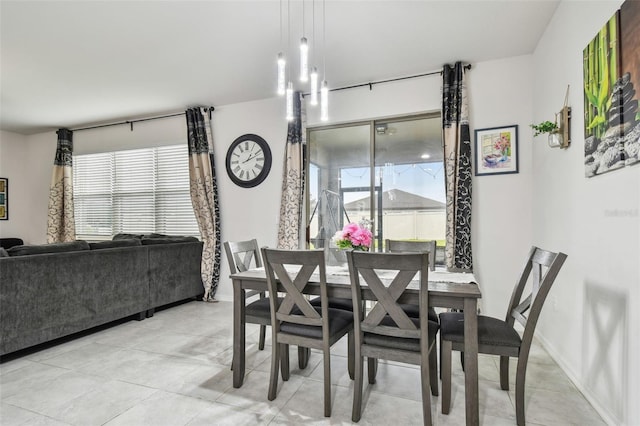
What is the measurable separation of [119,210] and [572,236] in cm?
607

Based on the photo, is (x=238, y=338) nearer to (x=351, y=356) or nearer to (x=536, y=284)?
(x=351, y=356)

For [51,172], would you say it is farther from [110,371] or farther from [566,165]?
[566,165]

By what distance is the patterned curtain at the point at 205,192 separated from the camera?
14.4 feet

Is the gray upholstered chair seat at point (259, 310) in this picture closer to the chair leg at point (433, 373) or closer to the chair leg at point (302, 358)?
the chair leg at point (302, 358)

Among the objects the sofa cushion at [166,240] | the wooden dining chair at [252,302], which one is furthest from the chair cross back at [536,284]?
the sofa cushion at [166,240]

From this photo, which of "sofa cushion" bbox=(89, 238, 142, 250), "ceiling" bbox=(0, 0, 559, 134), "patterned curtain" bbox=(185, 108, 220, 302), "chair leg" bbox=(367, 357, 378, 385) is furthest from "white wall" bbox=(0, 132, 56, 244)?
"chair leg" bbox=(367, 357, 378, 385)

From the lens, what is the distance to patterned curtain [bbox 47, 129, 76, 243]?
5.52 meters

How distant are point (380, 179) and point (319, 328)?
235 centimetres

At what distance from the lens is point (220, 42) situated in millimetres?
2928

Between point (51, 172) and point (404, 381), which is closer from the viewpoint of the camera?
point (404, 381)

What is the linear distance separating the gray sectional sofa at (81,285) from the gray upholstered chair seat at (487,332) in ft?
10.2

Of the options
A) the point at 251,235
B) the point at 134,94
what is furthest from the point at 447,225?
the point at 134,94

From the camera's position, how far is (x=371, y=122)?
3.87 metres

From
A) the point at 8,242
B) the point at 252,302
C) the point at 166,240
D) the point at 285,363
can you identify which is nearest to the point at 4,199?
the point at 8,242
